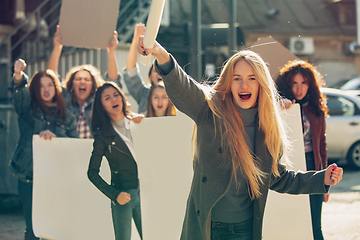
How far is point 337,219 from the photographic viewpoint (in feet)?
16.1

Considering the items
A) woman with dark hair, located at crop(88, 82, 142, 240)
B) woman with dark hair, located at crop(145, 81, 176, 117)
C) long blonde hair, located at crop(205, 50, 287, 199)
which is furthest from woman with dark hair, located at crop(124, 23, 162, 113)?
long blonde hair, located at crop(205, 50, 287, 199)

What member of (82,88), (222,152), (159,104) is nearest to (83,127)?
(82,88)

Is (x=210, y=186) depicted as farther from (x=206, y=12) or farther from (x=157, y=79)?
(x=206, y=12)

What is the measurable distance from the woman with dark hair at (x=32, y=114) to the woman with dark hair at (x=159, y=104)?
76cm

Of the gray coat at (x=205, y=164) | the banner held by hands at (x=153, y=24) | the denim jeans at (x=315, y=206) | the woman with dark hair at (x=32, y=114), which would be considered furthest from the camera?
the woman with dark hair at (x=32, y=114)

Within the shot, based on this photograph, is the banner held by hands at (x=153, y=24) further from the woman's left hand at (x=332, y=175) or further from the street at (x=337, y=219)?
the street at (x=337, y=219)

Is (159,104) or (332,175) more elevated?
(159,104)

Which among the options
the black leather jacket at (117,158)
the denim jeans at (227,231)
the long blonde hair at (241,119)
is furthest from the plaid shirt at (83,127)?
the denim jeans at (227,231)

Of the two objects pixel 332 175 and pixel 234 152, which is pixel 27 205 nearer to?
pixel 234 152

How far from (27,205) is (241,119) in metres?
2.27

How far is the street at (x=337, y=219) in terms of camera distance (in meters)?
4.35

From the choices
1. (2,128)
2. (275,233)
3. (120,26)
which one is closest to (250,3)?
(120,26)

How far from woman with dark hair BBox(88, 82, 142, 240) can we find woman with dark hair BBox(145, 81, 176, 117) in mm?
418

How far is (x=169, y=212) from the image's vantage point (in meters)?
2.82
